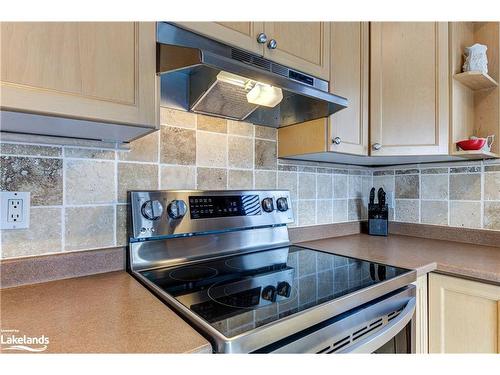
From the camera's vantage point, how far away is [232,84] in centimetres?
101

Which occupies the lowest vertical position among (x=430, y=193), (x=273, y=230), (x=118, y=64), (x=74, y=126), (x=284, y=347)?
(x=284, y=347)

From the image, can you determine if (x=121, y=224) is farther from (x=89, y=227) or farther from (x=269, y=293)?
(x=269, y=293)

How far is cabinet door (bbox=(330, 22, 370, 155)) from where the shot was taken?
1.28 m

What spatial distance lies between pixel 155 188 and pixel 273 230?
0.58 metres

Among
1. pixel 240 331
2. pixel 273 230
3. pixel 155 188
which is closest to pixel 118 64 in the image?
pixel 155 188

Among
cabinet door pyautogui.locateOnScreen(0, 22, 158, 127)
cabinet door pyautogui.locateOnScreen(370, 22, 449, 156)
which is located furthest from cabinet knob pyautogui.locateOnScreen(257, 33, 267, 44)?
cabinet door pyautogui.locateOnScreen(370, 22, 449, 156)

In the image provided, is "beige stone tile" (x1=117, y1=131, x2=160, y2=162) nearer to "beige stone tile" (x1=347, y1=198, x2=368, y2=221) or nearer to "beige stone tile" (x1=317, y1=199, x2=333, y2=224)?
"beige stone tile" (x1=317, y1=199, x2=333, y2=224)

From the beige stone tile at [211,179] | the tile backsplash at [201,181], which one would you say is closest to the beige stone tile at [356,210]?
the tile backsplash at [201,181]

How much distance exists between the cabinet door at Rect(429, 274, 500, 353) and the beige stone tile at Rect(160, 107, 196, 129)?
114 centimetres

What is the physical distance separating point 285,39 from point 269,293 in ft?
2.95
